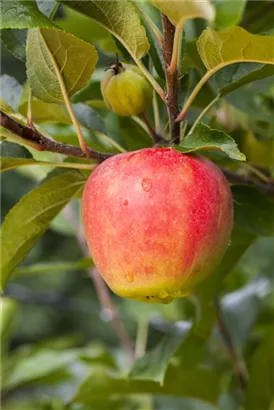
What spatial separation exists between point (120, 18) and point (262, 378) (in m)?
0.60

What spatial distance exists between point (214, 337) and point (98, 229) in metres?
0.63

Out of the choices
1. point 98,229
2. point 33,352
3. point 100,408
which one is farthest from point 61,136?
point 33,352

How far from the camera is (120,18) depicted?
0.64m

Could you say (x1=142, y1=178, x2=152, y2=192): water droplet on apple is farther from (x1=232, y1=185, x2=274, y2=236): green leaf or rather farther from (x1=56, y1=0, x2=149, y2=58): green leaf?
(x1=232, y1=185, x2=274, y2=236): green leaf

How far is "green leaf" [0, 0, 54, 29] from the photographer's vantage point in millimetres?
575

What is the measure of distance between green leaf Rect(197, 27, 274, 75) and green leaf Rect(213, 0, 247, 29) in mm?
65

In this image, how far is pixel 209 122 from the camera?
36.6 inches

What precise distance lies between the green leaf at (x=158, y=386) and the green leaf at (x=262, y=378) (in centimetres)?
6

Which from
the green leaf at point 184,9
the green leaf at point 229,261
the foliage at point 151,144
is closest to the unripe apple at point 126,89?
the foliage at point 151,144

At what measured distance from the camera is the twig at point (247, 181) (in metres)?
0.80

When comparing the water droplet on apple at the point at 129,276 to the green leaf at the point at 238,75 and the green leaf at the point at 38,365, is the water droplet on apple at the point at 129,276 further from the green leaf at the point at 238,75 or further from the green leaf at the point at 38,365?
the green leaf at the point at 38,365

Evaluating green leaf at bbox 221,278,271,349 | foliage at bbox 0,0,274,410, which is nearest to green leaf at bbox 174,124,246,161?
foliage at bbox 0,0,274,410

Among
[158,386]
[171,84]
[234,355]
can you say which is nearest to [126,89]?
[171,84]

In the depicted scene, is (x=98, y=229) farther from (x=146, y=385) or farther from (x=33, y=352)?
(x=33, y=352)
